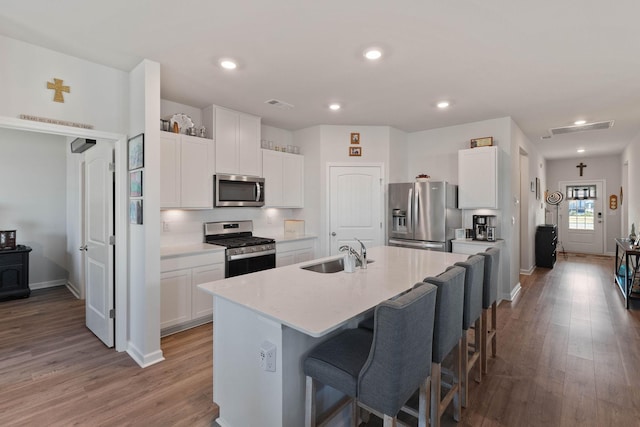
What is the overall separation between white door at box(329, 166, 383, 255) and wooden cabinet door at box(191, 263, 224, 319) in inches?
72.6

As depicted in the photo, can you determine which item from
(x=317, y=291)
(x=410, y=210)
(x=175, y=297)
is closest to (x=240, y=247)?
(x=175, y=297)

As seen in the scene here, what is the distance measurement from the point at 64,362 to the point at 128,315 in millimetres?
573

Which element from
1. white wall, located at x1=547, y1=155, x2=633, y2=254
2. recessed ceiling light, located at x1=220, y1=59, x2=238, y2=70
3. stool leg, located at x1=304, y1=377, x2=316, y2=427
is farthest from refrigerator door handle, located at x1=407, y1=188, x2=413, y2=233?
white wall, located at x1=547, y1=155, x2=633, y2=254

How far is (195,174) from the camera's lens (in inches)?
145

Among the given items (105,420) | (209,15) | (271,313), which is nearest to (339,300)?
(271,313)

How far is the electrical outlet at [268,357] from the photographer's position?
1.59 meters

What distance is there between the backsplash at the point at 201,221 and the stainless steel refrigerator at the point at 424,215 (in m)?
1.77

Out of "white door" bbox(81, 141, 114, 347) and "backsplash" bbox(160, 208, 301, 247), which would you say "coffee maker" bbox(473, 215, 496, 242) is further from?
"white door" bbox(81, 141, 114, 347)

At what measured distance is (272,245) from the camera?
13.6ft

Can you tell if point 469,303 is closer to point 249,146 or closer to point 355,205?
point 355,205

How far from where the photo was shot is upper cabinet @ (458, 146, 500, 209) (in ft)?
13.9

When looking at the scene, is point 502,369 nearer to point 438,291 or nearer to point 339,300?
point 438,291

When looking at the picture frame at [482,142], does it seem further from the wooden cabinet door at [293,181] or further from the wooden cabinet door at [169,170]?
the wooden cabinet door at [169,170]

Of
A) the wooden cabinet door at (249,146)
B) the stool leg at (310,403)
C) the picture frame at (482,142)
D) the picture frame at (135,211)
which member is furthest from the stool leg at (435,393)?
the picture frame at (482,142)
